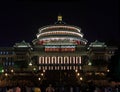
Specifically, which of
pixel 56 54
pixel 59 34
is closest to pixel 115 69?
pixel 56 54

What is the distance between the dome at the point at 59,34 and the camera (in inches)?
4259

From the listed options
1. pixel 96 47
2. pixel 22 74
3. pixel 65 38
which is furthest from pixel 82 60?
pixel 22 74

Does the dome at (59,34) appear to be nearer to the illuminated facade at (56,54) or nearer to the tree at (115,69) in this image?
the illuminated facade at (56,54)

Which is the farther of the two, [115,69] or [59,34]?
[59,34]

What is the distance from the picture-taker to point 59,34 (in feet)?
358

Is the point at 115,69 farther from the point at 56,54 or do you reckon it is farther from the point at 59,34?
the point at 59,34

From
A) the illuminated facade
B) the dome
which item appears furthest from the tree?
the dome

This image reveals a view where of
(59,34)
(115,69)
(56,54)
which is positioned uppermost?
(59,34)

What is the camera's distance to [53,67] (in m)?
98.0

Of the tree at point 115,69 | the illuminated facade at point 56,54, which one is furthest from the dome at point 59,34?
the tree at point 115,69

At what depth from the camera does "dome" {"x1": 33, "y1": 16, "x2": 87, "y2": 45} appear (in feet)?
355

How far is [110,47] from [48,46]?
58.6ft

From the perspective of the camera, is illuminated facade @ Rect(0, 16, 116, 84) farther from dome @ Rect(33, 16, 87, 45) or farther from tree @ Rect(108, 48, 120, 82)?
tree @ Rect(108, 48, 120, 82)

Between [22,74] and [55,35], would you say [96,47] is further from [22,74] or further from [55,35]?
[22,74]
